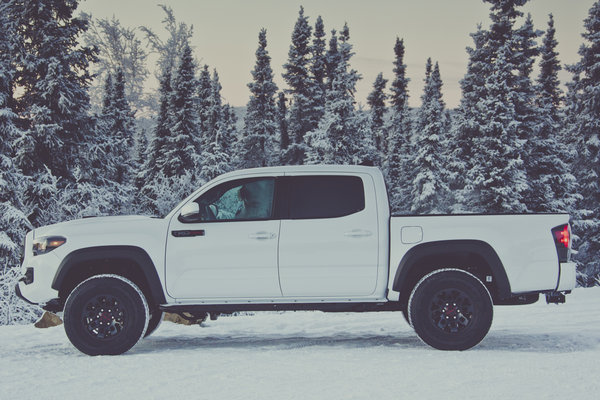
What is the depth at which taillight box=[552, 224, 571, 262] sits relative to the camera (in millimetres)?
6531

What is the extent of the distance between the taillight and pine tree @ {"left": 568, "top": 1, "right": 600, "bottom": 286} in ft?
85.9

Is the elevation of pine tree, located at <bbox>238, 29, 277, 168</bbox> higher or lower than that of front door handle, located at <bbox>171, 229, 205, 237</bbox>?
higher

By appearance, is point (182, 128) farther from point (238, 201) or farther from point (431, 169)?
point (238, 201)

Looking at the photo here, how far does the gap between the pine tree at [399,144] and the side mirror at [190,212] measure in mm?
34133

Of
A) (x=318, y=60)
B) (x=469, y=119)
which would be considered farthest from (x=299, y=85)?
(x=469, y=119)

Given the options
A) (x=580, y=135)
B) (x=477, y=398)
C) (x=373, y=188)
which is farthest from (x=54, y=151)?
(x=580, y=135)

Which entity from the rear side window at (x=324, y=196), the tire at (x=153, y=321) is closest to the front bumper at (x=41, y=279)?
the tire at (x=153, y=321)

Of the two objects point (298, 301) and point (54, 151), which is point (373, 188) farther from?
point (54, 151)

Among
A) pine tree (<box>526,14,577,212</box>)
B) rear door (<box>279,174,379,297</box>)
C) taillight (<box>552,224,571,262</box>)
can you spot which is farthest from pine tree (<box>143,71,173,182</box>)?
taillight (<box>552,224,571,262</box>)

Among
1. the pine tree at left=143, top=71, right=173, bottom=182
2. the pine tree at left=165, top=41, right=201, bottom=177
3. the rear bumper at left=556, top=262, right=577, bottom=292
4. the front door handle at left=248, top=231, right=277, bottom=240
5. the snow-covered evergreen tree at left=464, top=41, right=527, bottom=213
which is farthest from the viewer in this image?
the pine tree at left=143, top=71, right=173, bottom=182

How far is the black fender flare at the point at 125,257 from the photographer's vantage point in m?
6.64

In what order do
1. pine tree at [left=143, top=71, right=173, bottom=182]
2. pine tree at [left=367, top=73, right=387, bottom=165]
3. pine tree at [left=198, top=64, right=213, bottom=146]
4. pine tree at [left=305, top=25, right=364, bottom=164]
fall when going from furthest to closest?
pine tree at [left=367, top=73, right=387, bottom=165], pine tree at [left=198, top=64, right=213, bottom=146], pine tree at [left=143, top=71, right=173, bottom=182], pine tree at [left=305, top=25, right=364, bottom=164]

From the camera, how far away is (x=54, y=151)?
2456 centimetres

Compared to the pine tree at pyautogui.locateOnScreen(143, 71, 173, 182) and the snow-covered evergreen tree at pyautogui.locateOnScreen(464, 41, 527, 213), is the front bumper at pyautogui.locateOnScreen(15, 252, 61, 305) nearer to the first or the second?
the snow-covered evergreen tree at pyautogui.locateOnScreen(464, 41, 527, 213)
